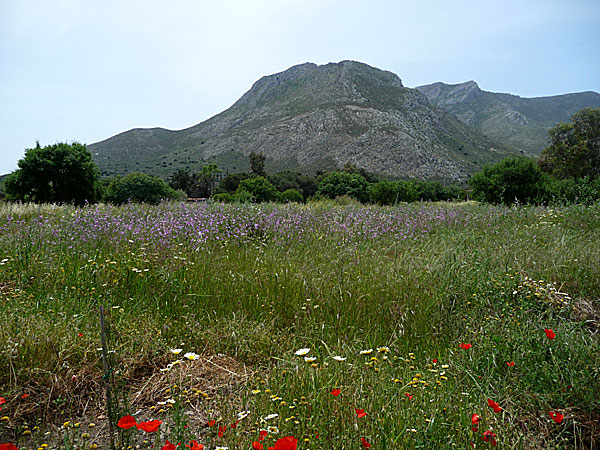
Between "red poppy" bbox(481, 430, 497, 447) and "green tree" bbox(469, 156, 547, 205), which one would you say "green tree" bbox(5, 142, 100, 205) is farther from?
"red poppy" bbox(481, 430, 497, 447)

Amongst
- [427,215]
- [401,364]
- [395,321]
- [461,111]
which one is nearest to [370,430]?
[401,364]

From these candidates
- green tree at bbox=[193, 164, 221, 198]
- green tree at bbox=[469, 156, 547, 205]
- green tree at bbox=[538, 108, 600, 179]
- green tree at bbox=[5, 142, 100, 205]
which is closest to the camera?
green tree at bbox=[469, 156, 547, 205]

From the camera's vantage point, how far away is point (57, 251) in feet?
14.4

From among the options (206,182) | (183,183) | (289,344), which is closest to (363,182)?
(206,182)

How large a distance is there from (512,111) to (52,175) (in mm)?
137697

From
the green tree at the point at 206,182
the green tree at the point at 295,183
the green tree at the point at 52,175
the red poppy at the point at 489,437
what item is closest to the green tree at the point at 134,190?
the green tree at the point at 206,182

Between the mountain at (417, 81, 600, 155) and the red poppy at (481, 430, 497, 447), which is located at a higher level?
the mountain at (417, 81, 600, 155)

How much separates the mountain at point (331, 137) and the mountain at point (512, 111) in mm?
25712

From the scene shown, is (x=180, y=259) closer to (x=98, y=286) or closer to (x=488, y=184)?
(x=98, y=286)

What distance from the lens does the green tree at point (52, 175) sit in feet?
91.4

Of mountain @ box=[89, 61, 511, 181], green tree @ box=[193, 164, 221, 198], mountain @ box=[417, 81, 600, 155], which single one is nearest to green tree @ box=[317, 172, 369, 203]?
mountain @ box=[89, 61, 511, 181]

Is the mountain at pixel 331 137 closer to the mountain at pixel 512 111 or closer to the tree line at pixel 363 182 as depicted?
the tree line at pixel 363 182

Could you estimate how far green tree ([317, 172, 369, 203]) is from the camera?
40.5 metres

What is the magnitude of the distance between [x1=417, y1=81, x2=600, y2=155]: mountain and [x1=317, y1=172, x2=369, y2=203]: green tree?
70.2m
